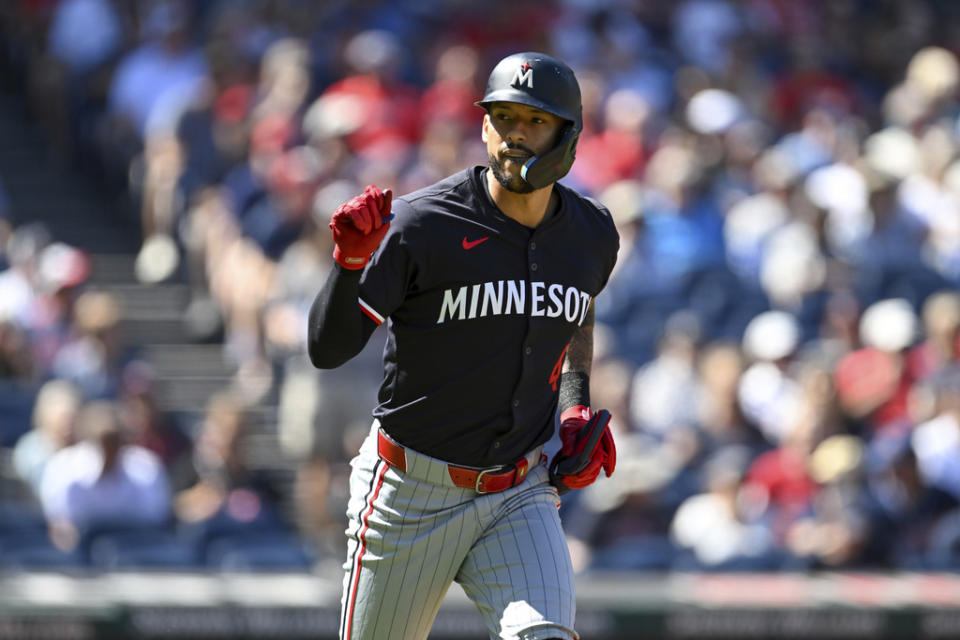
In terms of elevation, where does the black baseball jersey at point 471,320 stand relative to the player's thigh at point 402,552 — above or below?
above

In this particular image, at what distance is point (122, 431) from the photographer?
792cm

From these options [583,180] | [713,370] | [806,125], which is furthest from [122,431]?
[806,125]

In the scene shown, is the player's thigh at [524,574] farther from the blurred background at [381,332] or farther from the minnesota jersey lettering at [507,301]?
the blurred background at [381,332]

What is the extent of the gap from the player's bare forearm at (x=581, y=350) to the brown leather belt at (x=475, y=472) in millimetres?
402

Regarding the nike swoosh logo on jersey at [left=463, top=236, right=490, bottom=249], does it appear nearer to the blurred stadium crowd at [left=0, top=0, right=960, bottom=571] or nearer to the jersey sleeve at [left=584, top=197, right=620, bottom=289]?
the jersey sleeve at [left=584, top=197, right=620, bottom=289]

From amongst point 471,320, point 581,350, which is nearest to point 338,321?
point 471,320

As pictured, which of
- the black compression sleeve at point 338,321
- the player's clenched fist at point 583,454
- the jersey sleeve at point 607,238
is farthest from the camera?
the jersey sleeve at point 607,238

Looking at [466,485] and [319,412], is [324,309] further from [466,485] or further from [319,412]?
[319,412]

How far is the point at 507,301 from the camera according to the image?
13.0ft

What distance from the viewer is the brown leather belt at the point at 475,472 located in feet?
13.1

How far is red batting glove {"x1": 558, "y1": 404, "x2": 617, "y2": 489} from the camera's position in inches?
164

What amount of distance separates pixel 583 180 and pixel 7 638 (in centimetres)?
537

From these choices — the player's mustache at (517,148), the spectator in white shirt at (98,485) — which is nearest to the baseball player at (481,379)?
the player's mustache at (517,148)

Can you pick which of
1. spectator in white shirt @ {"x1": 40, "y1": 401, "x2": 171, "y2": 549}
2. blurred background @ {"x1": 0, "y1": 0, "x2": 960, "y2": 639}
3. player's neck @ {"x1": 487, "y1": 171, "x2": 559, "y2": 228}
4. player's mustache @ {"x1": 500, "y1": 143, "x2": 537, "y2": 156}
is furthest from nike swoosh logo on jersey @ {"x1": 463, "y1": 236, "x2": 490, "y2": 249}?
spectator in white shirt @ {"x1": 40, "y1": 401, "x2": 171, "y2": 549}
